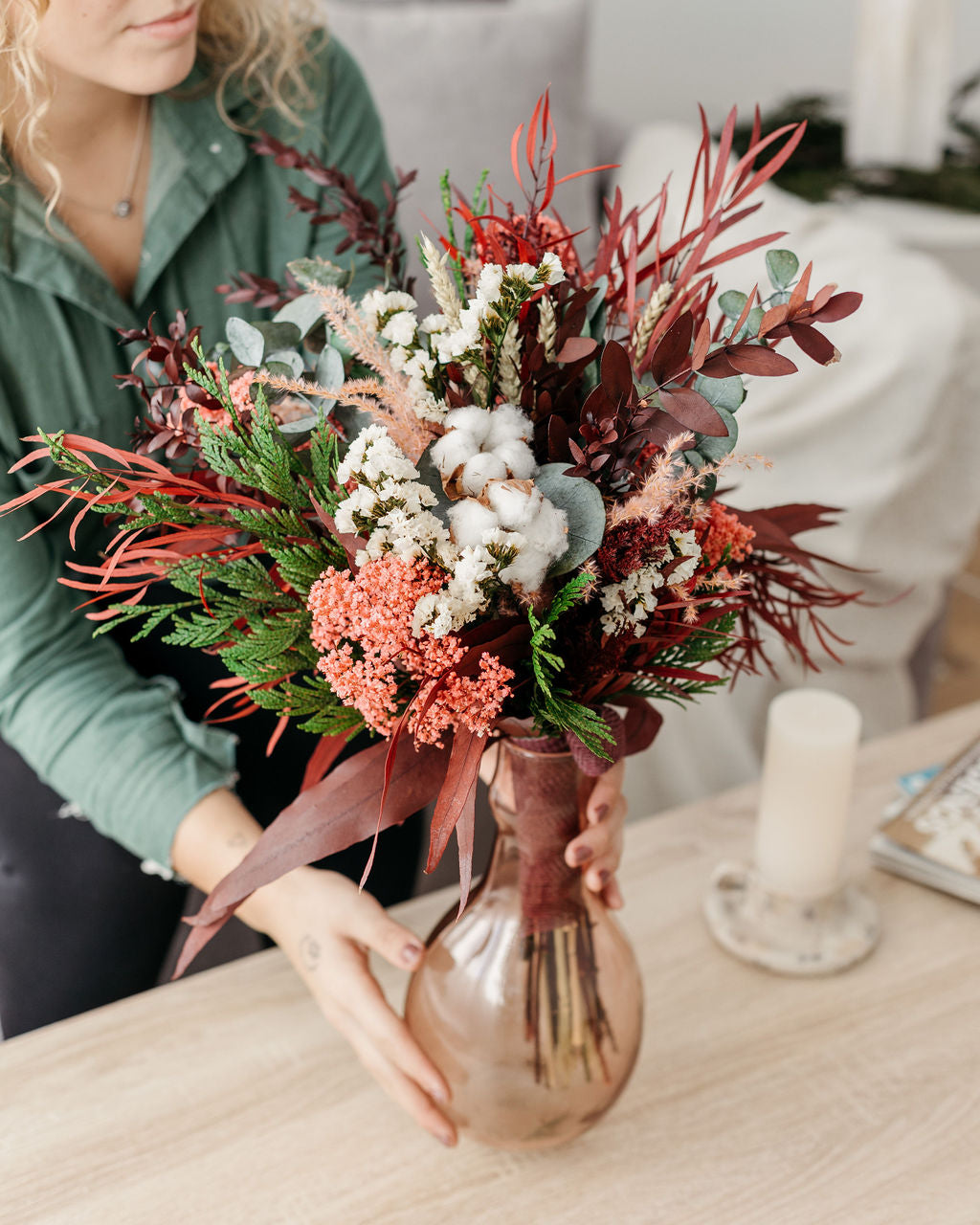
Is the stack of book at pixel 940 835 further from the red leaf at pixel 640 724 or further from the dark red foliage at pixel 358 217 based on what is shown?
the dark red foliage at pixel 358 217

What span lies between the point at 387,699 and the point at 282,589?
0.09m

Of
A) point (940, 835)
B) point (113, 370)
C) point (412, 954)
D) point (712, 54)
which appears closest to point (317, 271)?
point (412, 954)

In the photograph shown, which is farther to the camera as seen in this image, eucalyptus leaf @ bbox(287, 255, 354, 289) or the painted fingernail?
the painted fingernail

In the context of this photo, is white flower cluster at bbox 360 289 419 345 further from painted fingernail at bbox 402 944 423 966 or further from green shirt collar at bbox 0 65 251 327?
green shirt collar at bbox 0 65 251 327

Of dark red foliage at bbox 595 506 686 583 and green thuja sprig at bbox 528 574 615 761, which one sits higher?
dark red foliage at bbox 595 506 686 583

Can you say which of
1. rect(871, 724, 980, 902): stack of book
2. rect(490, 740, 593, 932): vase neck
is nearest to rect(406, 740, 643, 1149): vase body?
rect(490, 740, 593, 932): vase neck

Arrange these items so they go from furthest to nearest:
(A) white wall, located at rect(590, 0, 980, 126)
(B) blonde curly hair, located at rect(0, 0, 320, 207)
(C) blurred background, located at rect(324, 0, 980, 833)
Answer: (A) white wall, located at rect(590, 0, 980, 126)
(C) blurred background, located at rect(324, 0, 980, 833)
(B) blonde curly hair, located at rect(0, 0, 320, 207)

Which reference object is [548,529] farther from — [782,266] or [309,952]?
[309,952]

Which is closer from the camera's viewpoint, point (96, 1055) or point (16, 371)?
point (96, 1055)

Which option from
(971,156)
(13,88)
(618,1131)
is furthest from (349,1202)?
(971,156)

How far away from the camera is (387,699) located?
0.42 m

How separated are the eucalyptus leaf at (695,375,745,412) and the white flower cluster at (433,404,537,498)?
0.23 feet

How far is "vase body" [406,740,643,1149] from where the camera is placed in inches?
22.3

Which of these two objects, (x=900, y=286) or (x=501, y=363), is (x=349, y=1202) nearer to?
(x=501, y=363)
